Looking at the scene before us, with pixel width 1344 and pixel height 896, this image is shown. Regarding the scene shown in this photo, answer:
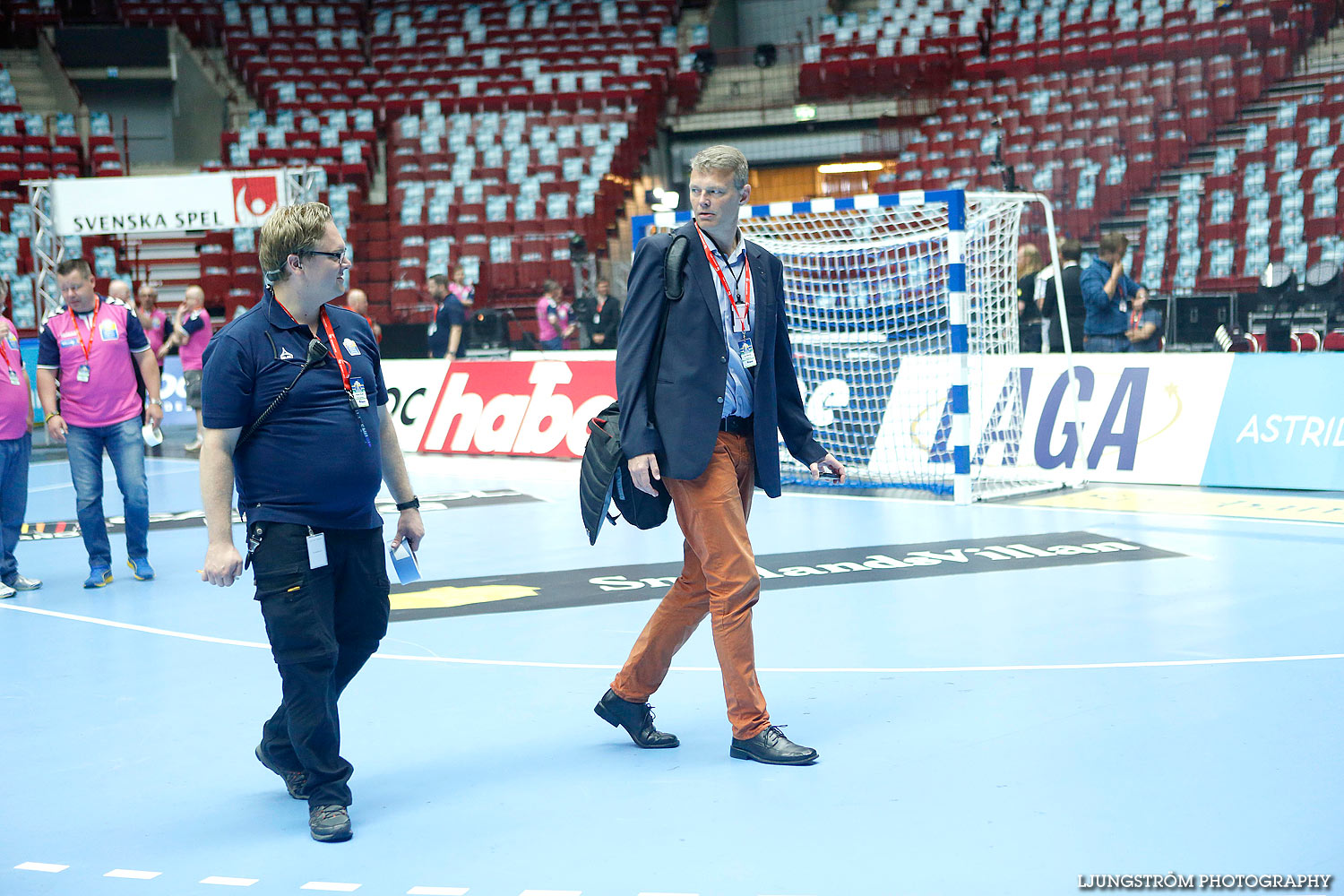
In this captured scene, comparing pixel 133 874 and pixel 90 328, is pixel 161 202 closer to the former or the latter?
pixel 90 328

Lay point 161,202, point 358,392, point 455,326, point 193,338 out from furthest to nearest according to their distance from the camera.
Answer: point 161,202
point 455,326
point 193,338
point 358,392

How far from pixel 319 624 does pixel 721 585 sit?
4.30 ft

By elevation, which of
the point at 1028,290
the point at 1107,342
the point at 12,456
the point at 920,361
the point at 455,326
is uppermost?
the point at 1028,290

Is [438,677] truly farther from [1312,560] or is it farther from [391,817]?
[1312,560]

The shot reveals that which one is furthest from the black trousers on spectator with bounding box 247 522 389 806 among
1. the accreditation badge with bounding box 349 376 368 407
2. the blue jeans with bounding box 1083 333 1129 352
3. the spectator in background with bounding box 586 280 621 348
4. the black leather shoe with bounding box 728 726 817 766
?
the spectator in background with bounding box 586 280 621 348

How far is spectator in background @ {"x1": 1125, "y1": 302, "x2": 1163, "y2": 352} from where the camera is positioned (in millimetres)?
12898

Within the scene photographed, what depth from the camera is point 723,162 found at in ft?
14.6

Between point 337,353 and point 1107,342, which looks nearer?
point 337,353

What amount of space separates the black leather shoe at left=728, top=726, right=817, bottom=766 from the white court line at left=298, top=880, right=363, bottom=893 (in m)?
1.47

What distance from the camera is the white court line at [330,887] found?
3598mm

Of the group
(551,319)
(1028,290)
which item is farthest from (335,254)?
(551,319)

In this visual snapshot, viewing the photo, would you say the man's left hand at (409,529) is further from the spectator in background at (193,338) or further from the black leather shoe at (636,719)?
the spectator in background at (193,338)

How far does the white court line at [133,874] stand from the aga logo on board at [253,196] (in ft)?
51.4

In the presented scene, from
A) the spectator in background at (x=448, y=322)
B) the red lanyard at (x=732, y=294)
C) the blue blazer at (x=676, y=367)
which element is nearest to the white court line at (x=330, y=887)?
the blue blazer at (x=676, y=367)
